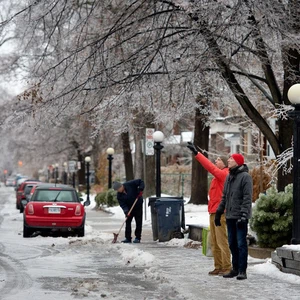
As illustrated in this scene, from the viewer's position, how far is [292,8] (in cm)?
1797

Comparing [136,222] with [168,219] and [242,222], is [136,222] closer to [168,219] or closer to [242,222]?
[168,219]

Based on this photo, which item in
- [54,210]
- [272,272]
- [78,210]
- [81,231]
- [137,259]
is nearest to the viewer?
[272,272]

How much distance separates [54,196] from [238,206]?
11.3m

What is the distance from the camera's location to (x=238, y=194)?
13062 mm

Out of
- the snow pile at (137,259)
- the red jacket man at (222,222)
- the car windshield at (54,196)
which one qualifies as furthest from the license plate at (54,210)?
the red jacket man at (222,222)

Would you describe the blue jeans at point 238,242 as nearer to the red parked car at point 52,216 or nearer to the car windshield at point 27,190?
the red parked car at point 52,216

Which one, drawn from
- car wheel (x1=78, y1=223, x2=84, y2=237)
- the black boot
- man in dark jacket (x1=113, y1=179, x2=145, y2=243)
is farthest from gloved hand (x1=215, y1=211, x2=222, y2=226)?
car wheel (x1=78, y1=223, x2=84, y2=237)

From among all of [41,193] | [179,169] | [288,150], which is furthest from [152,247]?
[179,169]

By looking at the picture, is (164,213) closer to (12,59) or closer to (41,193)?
(41,193)

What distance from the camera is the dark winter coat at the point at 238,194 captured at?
42.5 ft

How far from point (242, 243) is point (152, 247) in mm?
6486

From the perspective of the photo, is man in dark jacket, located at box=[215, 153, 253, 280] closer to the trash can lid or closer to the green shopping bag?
the green shopping bag

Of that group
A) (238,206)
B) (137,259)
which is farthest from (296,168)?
(137,259)

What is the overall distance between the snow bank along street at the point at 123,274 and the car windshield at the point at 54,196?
132 inches
